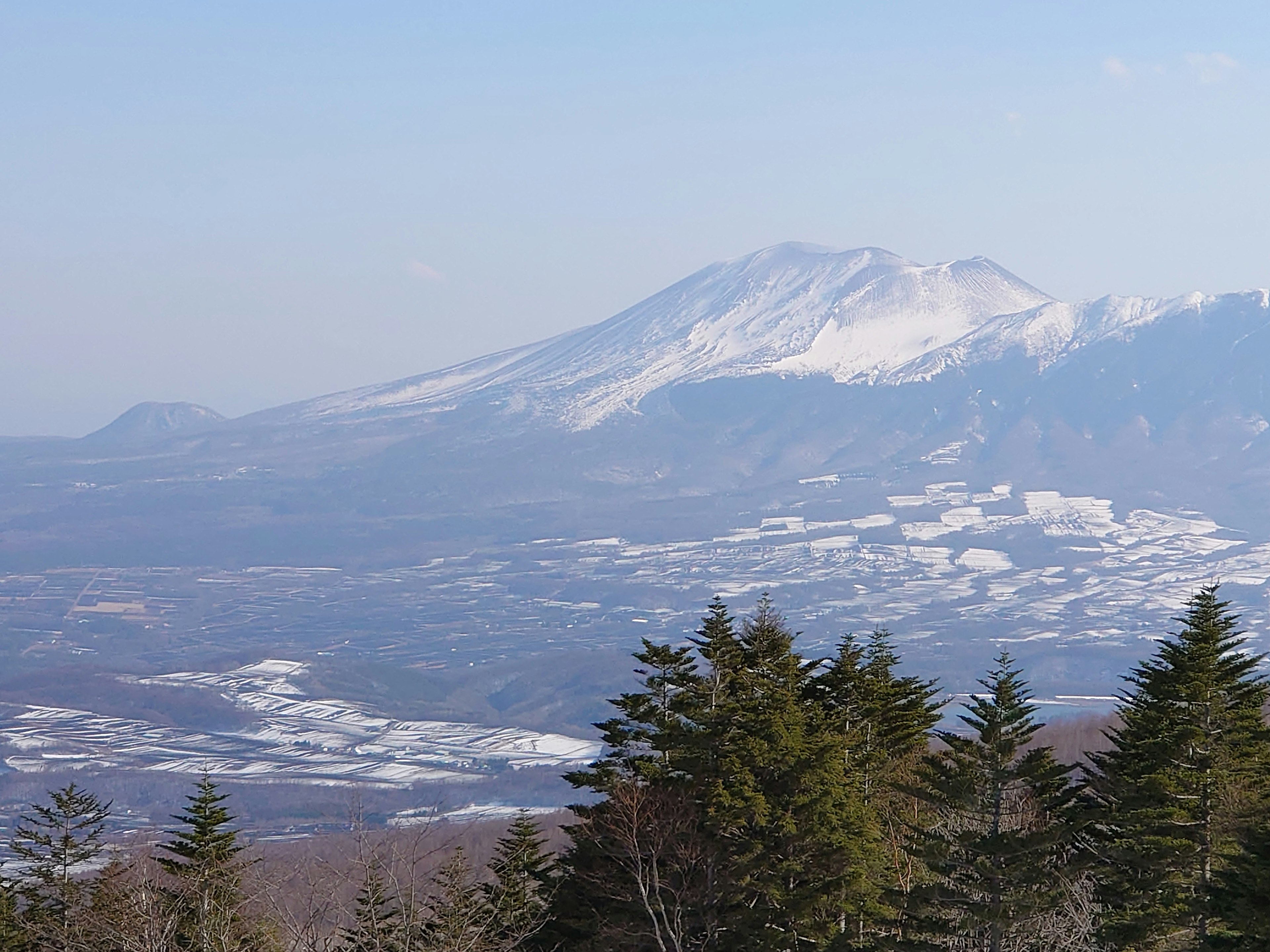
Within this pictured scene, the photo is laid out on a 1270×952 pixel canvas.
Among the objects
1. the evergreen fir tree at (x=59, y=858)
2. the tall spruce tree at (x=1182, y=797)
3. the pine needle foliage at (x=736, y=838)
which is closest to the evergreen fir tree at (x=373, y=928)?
the pine needle foliage at (x=736, y=838)

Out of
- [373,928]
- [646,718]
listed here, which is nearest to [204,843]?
[646,718]

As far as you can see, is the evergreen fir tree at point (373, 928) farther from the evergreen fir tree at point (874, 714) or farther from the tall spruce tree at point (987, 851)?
the evergreen fir tree at point (874, 714)

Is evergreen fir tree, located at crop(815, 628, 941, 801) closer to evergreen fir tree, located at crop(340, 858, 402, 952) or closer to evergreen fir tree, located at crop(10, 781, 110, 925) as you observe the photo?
evergreen fir tree, located at crop(340, 858, 402, 952)

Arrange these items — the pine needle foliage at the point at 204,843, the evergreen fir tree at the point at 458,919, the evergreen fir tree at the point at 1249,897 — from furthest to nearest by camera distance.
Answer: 1. the pine needle foliage at the point at 204,843
2. the evergreen fir tree at the point at 458,919
3. the evergreen fir tree at the point at 1249,897

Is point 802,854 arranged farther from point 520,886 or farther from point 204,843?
point 204,843

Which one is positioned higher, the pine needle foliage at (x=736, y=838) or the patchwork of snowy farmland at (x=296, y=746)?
the pine needle foliage at (x=736, y=838)

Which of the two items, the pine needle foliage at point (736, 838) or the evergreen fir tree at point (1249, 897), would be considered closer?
the evergreen fir tree at point (1249, 897)


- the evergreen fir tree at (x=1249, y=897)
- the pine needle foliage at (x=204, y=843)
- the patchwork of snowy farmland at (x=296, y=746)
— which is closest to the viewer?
the evergreen fir tree at (x=1249, y=897)

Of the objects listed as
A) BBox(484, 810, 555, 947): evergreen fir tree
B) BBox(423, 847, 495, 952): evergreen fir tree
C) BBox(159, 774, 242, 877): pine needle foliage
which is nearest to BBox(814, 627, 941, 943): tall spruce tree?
BBox(484, 810, 555, 947): evergreen fir tree
